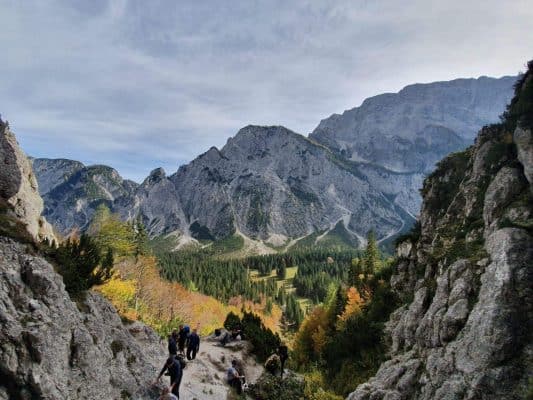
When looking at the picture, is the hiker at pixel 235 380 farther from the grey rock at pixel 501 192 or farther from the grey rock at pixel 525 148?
the grey rock at pixel 525 148

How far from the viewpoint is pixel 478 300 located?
21.6 m

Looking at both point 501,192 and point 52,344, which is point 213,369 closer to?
point 52,344

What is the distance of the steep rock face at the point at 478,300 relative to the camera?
18266mm

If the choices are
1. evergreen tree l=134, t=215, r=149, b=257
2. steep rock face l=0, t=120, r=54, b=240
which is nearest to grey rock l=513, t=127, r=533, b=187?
steep rock face l=0, t=120, r=54, b=240

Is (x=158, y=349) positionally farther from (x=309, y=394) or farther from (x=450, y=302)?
(x=450, y=302)

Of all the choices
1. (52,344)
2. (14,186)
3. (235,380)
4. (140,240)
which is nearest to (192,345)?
(235,380)

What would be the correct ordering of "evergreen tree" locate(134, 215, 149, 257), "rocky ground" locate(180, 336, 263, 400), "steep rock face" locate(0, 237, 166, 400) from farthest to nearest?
1. "evergreen tree" locate(134, 215, 149, 257)
2. "rocky ground" locate(180, 336, 263, 400)
3. "steep rock face" locate(0, 237, 166, 400)

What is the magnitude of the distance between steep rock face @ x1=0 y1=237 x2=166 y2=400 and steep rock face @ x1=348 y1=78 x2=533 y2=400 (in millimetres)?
16803

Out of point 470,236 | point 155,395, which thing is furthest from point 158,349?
point 470,236

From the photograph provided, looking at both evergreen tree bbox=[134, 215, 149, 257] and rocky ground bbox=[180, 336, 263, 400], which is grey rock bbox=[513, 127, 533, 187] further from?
evergreen tree bbox=[134, 215, 149, 257]

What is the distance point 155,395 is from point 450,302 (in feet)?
64.8

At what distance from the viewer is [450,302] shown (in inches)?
953

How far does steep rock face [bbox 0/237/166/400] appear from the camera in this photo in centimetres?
1312

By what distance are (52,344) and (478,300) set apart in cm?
2294
